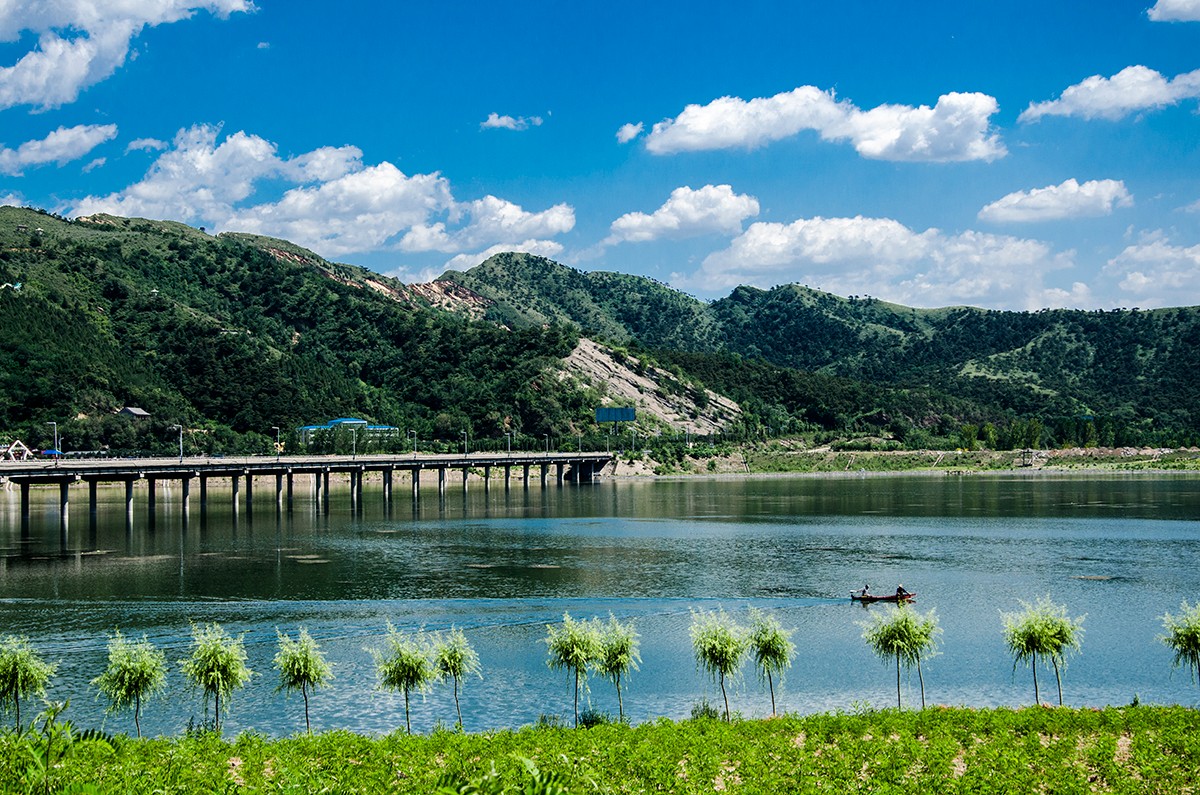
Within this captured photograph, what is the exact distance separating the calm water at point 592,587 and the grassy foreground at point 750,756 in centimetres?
683

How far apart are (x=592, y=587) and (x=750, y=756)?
36.4 metres

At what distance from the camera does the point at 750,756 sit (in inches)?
1086

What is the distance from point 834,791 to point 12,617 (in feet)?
147

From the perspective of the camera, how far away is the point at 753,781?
25719 mm

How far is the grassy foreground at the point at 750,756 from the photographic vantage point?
2516 cm

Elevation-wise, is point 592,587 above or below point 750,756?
below

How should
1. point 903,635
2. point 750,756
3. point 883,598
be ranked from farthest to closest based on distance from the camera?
point 883,598 → point 903,635 → point 750,756

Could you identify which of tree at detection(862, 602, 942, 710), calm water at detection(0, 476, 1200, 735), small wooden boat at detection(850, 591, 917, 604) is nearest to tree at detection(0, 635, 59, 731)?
calm water at detection(0, 476, 1200, 735)

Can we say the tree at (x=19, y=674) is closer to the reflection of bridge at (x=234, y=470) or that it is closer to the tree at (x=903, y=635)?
the tree at (x=903, y=635)

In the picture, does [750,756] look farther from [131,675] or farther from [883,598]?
[883,598]

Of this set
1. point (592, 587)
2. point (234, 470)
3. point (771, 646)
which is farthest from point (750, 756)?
point (234, 470)

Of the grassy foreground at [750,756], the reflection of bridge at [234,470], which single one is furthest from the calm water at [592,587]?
the grassy foreground at [750,756]

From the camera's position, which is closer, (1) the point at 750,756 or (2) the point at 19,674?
(1) the point at 750,756

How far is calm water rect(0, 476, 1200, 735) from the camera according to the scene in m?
39.9
